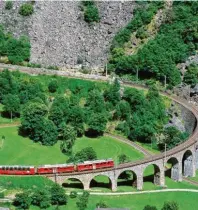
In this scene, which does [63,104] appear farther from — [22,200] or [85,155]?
[22,200]

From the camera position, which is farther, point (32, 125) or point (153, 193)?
point (32, 125)

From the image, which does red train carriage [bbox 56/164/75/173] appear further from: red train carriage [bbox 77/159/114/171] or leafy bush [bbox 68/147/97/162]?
leafy bush [bbox 68/147/97/162]

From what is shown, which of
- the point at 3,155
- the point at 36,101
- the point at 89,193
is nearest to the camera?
the point at 89,193

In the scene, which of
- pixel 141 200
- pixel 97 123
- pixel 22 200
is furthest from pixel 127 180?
pixel 22 200

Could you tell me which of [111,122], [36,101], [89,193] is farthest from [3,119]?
[89,193]

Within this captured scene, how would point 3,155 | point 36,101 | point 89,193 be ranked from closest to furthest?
point 89,193 → point 3,155 → point 36,101

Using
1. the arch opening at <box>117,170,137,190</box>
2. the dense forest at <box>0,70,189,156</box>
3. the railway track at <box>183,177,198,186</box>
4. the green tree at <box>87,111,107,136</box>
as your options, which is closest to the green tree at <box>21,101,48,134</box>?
the dense forest at <box>0,70,189,156</box>

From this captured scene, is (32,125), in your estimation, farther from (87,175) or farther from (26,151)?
(87,175)
